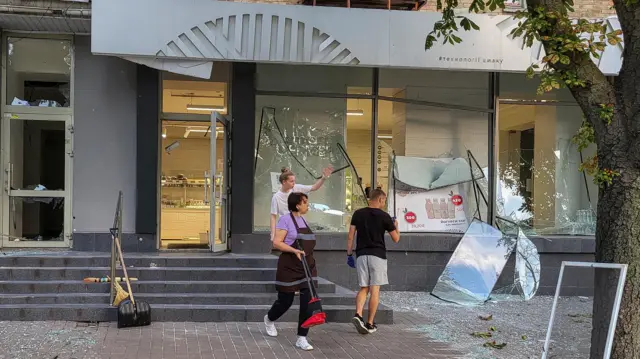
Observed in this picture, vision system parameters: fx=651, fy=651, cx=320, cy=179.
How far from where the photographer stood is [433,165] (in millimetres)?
11445

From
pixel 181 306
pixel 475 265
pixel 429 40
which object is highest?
pixel 429 40

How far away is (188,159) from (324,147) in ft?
9.71

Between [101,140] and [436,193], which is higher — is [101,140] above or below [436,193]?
above

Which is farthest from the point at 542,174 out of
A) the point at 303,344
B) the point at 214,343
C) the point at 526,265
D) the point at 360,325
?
the point at 214,343

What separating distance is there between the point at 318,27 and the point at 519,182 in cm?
467

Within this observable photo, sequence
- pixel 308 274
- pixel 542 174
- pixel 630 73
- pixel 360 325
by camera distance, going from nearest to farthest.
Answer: pixel 630 73 < pixel 308 274 < pixel 360 325 < pixel 542 174

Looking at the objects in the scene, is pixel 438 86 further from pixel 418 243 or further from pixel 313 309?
pixel 313 309

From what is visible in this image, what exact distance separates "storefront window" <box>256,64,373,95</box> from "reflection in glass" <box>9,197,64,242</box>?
3837 mm

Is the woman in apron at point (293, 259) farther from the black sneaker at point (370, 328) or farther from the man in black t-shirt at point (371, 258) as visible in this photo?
the black sneaker at point (370, 328)

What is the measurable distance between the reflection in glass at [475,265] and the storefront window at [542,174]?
2.76 ft

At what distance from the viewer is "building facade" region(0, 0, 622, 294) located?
9711 mm

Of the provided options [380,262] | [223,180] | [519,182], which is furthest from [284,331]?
[519,182]

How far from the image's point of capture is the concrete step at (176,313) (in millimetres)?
7773

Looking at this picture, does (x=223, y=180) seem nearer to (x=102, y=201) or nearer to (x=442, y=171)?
(x=102, y=201)
